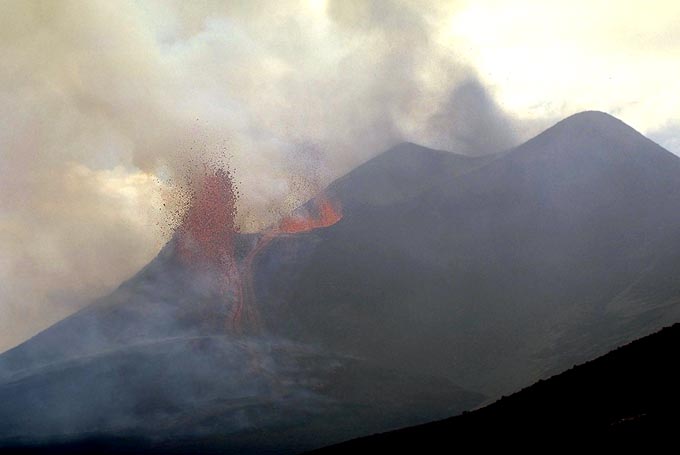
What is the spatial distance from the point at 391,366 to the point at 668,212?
39.4 metres

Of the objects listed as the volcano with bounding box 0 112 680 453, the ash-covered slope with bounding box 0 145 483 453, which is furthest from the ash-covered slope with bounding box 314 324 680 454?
the volcano with bounding box 0 112 680 453

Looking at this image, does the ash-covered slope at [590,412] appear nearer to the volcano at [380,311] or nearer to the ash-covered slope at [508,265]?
the volcano at [380,311]

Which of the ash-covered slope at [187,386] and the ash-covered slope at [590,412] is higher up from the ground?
the ash-covered slope at [187,386]

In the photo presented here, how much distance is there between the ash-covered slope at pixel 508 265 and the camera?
59.7m

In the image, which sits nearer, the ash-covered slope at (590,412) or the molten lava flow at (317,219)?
the ash-covered slope at (590,412)

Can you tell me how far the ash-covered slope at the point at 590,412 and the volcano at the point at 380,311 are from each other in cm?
2643

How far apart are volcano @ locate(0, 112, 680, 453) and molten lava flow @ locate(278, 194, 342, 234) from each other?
0.38 metres

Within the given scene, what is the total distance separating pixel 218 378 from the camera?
194 feet

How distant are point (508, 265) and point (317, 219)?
3200 cm

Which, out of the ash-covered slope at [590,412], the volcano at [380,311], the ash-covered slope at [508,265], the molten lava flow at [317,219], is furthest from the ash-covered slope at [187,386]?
the ash-covered slope at [590,412]

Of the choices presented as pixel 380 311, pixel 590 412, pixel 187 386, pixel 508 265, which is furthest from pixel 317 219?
pixel 590 412

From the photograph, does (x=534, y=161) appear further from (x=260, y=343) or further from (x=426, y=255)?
(x=260, y=343)

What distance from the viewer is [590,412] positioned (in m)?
16.7

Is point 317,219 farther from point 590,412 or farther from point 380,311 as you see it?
point 590,412
